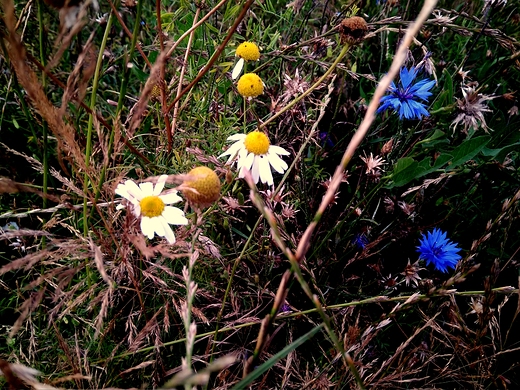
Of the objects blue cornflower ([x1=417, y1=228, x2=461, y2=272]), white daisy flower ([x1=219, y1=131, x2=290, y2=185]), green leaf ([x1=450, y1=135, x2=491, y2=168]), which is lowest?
blue cornflower ([x1=417, y1=228, x2=461, y2=272])

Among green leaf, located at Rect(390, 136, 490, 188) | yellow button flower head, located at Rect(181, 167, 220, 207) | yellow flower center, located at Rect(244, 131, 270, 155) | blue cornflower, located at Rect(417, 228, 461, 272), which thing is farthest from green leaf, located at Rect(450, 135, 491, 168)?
yellow button flower head, located at Rect(181, 167, 220, 207)

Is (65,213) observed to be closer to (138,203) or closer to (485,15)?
(138,203)

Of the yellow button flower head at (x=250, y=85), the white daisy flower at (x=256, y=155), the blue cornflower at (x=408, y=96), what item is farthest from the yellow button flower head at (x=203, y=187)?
the blue cornflower at (x=408, y=96)

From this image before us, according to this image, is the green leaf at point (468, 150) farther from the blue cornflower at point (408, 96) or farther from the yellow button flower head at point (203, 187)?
the yellow button flower head at point (203, 187)

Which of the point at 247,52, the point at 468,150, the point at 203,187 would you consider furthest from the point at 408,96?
the point at 203,187

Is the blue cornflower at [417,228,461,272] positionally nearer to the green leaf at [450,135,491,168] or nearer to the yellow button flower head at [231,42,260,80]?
the green leaf at [450,135,491,168]

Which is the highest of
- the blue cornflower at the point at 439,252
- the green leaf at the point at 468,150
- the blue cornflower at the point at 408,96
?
the blue cornflower at the point at 408,96
